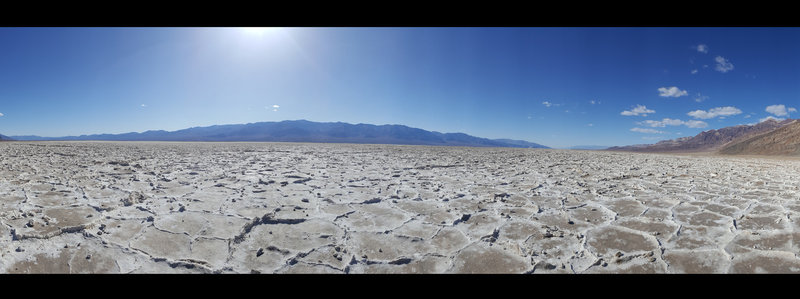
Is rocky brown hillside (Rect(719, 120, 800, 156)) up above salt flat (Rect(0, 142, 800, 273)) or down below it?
above

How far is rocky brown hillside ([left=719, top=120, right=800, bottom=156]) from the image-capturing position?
85.0ft

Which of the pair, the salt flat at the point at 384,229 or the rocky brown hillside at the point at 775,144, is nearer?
the salt flat at the point at 384,229

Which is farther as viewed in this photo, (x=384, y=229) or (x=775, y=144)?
(x=775, y=144)

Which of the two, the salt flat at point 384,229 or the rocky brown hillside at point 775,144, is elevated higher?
the rocky brown hillside at point 775,144

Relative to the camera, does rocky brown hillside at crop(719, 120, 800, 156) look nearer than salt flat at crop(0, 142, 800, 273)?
No

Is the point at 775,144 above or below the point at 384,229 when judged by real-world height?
above

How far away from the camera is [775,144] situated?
2850cm

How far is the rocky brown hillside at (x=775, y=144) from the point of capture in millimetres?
25906
